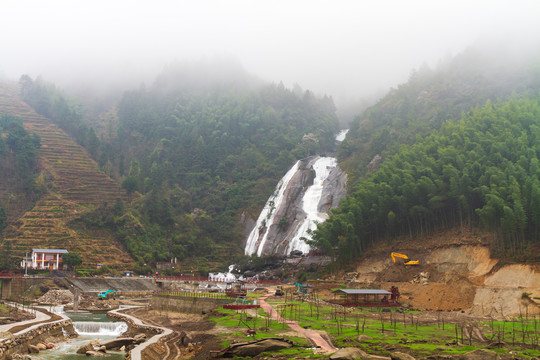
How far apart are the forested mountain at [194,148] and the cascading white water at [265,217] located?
2513 millimetres

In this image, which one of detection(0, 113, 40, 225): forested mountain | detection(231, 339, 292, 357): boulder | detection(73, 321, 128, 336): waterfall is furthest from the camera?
detection(0, 113, 40, 225): forested mountain

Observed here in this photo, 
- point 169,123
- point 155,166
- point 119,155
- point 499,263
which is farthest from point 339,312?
point 169,123

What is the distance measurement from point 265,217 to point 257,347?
79.7 meters

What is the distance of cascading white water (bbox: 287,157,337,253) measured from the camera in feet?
285

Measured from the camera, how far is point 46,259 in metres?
74.6

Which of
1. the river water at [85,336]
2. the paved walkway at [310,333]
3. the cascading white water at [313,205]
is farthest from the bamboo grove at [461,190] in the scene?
the river water at [85,336]

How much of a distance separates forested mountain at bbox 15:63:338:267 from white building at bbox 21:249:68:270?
532 inches

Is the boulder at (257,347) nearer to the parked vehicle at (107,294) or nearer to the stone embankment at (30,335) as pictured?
the stone embankment at (30,335)

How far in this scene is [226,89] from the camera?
16212 centimetres

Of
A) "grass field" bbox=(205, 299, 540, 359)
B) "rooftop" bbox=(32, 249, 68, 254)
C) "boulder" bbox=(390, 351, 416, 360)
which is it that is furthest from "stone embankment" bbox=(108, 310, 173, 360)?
"rooftop" bbox=(32, 249, 68, 254)

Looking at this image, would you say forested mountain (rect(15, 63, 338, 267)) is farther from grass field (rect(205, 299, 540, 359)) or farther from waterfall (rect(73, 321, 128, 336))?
grass field (rect(205, 299, 540, 359))

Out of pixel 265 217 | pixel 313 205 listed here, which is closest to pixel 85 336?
pixel 313 205

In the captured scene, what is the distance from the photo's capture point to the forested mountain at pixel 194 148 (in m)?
97.5

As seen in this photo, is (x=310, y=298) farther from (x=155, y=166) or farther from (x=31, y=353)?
(x=155, y=166)
